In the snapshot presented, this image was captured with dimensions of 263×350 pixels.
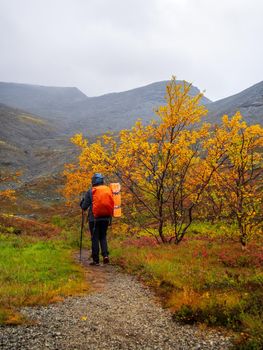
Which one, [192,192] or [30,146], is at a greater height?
[30,146]

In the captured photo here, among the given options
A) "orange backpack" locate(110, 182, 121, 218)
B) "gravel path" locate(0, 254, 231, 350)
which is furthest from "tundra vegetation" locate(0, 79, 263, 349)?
"orange backpack" locate(110, 182, 121, 218)

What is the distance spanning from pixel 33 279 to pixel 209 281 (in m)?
4.58

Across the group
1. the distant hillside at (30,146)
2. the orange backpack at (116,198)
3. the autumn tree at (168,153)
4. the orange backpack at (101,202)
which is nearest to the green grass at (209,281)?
the orange backpack at (116,198)

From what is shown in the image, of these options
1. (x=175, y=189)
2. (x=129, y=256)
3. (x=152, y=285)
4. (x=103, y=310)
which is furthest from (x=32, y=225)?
(x=103, y=310)

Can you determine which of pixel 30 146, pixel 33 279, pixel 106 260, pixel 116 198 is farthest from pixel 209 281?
pixel 30 146

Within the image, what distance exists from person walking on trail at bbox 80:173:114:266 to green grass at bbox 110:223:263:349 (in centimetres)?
87

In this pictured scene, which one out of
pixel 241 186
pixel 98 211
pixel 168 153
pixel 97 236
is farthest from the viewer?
pixel 168 153

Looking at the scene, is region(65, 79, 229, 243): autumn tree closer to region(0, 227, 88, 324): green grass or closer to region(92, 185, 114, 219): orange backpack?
region(92, 185, 114, 219): orange backpack

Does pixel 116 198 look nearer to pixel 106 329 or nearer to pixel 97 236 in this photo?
pixel 97 236

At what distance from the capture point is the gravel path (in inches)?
234

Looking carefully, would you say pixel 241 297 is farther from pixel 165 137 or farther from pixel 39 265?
pixel 165 137

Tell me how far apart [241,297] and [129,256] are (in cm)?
639

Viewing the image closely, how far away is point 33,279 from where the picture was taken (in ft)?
32.9

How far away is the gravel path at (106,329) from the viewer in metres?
5.95
